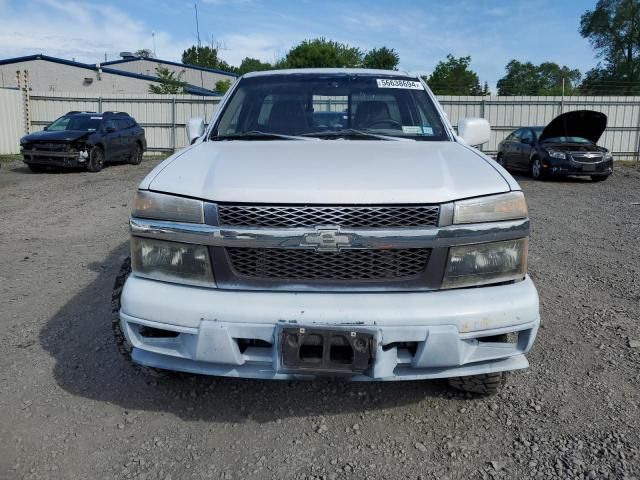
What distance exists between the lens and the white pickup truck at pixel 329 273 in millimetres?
2219

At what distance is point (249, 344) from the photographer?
2.35 metres

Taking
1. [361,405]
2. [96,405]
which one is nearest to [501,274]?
[361,405]

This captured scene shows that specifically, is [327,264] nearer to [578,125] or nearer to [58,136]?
[578,125]

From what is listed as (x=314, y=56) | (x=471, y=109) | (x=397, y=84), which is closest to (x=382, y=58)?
(x=314, y=56)

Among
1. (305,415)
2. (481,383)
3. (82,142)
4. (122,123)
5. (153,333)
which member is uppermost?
(122,123)

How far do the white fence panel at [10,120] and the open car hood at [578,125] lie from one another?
17806mm

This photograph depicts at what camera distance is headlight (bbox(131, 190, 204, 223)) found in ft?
7.66

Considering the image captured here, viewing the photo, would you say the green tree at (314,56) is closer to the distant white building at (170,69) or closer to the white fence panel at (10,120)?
the distant white building at (170,69)

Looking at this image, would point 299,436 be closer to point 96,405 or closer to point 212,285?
point 212,285

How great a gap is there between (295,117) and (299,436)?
2.02m

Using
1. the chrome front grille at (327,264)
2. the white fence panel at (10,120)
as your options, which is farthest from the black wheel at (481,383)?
the white fence panel at (10,120)

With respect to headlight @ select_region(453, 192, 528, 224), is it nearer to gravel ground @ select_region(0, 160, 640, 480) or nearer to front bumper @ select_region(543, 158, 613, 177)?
gravel ground @ select_region(0, 160, 640, 480)

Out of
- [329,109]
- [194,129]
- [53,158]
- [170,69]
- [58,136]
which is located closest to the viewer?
[329,109]

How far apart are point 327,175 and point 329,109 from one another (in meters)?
1.41
